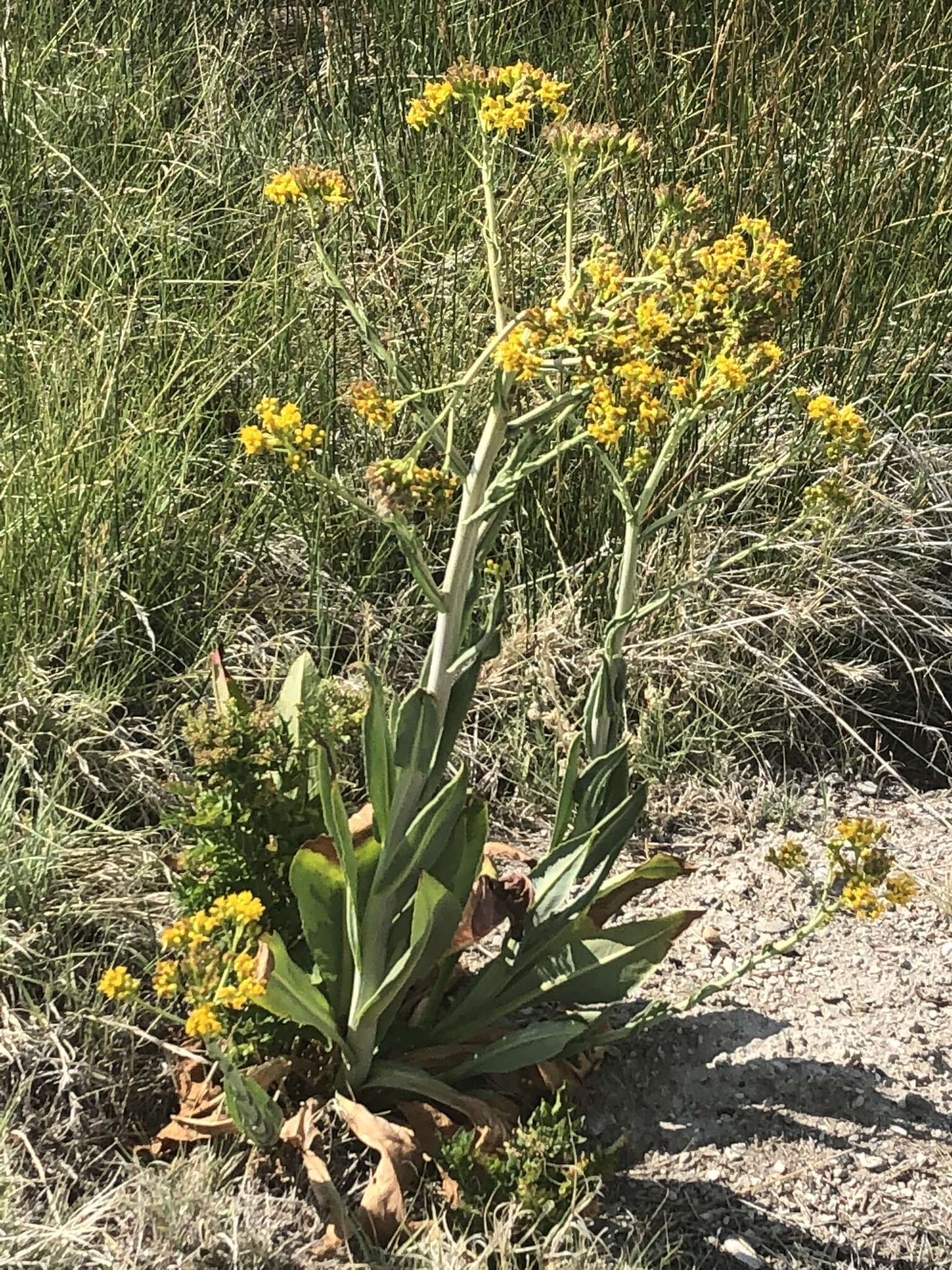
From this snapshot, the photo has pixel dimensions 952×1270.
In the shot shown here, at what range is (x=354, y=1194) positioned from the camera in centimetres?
179

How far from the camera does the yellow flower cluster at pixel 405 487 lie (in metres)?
1.38

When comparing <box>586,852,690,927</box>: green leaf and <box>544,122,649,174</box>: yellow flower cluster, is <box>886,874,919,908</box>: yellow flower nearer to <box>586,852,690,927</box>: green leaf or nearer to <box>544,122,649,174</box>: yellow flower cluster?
<box>586,852,690,927</box>: green leaf

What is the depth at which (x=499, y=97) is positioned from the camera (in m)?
1.63

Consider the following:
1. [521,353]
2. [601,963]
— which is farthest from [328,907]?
[521,353]

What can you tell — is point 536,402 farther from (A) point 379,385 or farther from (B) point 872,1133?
(B) point 872,1133

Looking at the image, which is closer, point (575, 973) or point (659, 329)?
point (659, 329)

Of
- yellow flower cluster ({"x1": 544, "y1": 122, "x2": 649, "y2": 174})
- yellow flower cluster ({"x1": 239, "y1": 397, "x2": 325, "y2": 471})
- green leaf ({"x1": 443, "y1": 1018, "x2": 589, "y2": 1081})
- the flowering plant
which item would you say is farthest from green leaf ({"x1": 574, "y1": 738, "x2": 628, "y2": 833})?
yellow flower cluster ({"x1": 544, "y1": 122, "x2": 649, "y2": 174})

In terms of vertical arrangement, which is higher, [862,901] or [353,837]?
[862,901]

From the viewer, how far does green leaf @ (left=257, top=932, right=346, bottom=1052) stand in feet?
5.28

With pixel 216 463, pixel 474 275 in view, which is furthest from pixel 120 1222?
pixel 474 275

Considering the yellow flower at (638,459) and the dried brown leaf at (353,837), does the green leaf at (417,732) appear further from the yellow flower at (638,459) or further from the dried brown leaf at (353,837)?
the yellow flower at (638,459)

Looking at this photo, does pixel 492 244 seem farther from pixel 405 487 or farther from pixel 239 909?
pixel 239 909

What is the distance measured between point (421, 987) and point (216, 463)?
1.24 meters

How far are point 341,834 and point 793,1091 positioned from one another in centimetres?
85
